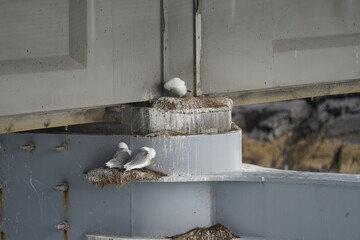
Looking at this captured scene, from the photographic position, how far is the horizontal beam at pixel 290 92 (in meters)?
7.34

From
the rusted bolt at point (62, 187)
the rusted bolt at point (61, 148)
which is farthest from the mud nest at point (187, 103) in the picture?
the rusted bolt at point (62, 187)

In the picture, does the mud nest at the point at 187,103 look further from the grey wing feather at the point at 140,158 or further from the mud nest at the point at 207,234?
the mud nest at the point at 207,234

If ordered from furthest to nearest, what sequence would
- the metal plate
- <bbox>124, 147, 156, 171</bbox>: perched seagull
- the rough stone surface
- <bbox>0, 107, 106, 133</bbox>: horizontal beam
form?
the rough stone surface → the metal plate → <bbox>124, 147, 156, 171</bbox>: perched seagull → <bbox>0, 107, 106, 133</bbox>: horizontal beam

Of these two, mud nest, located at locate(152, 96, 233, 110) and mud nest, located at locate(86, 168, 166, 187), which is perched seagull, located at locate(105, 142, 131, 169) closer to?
mud nest, located at locate(86, 168, 166, 187)

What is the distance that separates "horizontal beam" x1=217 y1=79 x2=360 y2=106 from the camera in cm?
734

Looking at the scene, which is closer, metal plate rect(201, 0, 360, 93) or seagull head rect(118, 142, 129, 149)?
seagull head rect(118, 142, 129, 149)

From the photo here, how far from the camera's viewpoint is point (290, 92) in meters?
7.61

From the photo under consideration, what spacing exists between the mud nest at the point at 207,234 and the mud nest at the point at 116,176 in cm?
54

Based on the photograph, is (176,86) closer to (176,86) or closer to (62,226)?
(176,86)

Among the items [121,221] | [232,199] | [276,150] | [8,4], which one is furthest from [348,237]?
[276,150]

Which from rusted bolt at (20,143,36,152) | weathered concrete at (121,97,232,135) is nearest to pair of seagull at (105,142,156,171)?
weathered concrete at (121,97,232,135)

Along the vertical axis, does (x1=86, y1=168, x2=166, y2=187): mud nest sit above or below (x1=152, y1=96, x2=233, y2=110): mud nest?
below

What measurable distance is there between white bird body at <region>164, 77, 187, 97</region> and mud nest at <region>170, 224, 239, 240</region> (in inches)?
44.7

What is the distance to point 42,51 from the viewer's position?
569cm
